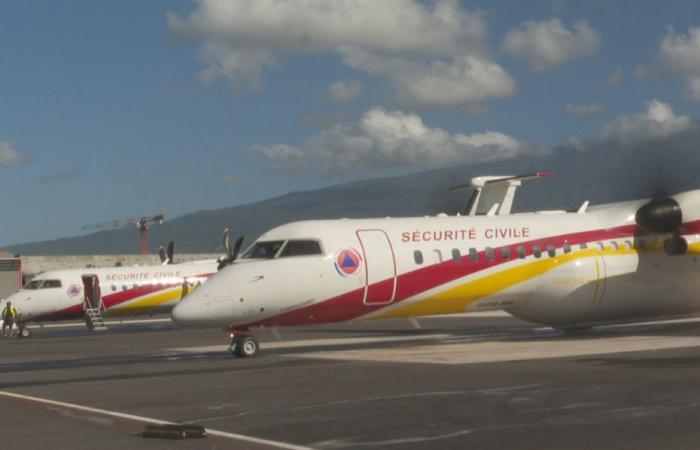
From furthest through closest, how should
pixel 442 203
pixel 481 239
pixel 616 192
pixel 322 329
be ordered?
pixel 442 203 → pixel 322 329 → pixel 616 192 → pixel 481 239

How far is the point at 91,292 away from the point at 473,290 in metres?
27.7

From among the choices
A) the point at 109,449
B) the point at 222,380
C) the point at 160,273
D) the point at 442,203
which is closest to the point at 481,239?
the point at 222,380

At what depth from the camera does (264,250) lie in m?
26.8

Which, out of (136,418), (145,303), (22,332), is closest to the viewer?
(136,418)

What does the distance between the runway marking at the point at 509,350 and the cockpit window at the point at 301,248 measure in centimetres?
260

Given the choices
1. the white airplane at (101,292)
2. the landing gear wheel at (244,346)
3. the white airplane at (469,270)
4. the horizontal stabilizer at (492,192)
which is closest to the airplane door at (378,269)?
the white airplane at (469,270)

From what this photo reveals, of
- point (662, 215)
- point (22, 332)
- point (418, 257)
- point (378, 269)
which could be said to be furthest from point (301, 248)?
point (22, 332)

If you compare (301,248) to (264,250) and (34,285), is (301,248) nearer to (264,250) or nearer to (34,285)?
(264,250)

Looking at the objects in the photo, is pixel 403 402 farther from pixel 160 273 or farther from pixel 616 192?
pixel 160 273

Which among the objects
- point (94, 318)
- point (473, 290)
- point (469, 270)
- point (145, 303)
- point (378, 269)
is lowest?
point (94, 318)

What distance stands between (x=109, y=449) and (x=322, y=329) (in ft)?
99.7

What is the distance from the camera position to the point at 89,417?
15.6 meters

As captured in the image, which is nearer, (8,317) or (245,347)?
(245,347)

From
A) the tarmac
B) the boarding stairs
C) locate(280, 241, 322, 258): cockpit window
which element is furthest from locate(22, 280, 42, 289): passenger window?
locate(280, 241, 322, 258): cockpit window
